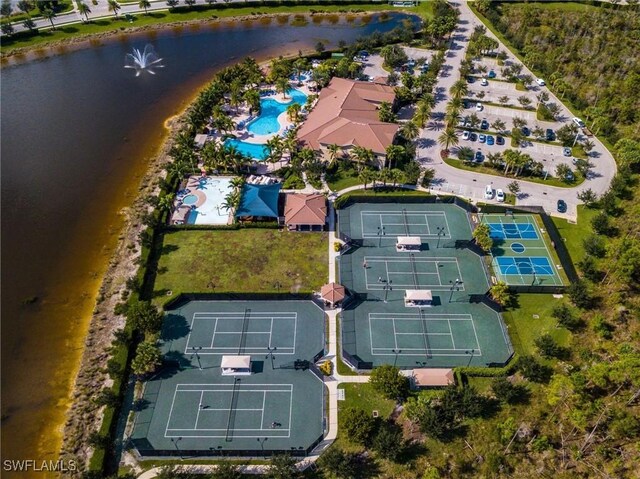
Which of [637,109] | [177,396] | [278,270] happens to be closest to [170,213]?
[278,270]

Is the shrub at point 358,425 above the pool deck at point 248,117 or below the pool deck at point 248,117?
below

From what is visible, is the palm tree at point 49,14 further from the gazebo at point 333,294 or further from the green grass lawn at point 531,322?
the green grass lawn at point 531,322

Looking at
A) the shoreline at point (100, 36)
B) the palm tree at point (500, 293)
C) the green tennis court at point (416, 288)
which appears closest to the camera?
the green tennis court at point (416, 288)

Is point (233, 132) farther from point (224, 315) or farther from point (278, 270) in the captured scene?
point (224, 315)

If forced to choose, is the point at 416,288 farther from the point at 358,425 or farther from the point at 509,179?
the point at 509,179

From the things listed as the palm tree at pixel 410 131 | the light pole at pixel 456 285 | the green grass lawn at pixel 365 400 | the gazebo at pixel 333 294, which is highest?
the palm tree at pixel 410 131

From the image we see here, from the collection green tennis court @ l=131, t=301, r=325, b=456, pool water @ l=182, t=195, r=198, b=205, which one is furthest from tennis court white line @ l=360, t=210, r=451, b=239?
pool water @ l=182, t=195, r=198, b=205

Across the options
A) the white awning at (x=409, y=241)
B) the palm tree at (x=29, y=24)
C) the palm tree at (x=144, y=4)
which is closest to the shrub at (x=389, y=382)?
the white awning at (x=409, y=241)
